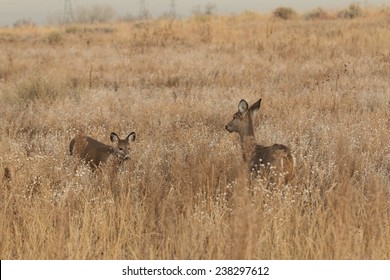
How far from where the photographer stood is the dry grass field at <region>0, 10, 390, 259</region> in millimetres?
3514

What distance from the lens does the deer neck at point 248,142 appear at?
5.57 meters

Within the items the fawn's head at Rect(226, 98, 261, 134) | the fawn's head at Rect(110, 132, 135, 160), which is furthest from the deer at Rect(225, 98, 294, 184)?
the fawn's head at Rect(110, 132, 135, 160)

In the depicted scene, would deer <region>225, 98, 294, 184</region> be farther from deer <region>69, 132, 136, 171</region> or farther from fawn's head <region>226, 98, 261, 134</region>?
deer <region>69, 132, 136, 171</region>

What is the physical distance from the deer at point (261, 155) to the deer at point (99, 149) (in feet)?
4.49

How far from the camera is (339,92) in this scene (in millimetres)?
10406

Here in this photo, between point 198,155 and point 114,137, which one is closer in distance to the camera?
point 198,155

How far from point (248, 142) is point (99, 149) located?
2093 mm

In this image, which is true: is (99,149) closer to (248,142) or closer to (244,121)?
(244,121)

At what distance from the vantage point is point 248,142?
5.91 meters

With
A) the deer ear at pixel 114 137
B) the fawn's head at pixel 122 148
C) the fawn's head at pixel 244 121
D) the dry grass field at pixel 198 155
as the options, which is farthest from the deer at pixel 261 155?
the deer ear at pixel 114 137

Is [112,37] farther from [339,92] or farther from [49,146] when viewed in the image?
[49,146]

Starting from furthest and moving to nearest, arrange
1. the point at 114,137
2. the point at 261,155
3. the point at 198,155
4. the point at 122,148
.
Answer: the point at 114,137, the point at 122,148, the point at 198,155, the point at 261,155

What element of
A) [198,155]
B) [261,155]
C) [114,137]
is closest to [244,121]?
[198,155]

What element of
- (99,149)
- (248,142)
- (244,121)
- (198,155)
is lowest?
(99,149)
